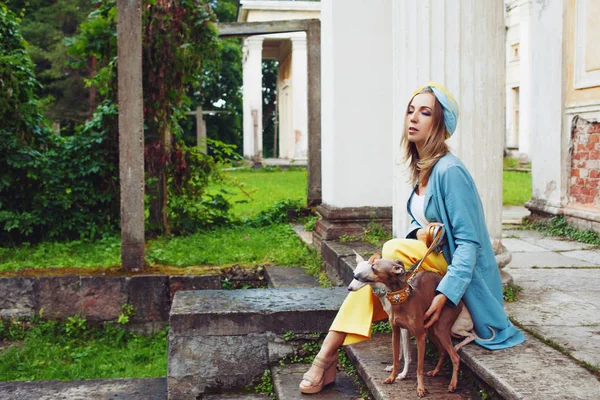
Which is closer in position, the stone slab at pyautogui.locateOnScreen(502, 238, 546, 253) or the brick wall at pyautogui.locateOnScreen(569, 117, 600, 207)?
the stone slab at pyautogui.locateOnScreen(502, 238, 546, 253)

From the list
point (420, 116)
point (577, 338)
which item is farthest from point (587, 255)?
point (420, 116)

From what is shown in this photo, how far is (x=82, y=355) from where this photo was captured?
5289mm

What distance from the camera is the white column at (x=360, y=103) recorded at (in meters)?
6.14

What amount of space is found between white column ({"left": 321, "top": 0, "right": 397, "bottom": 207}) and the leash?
3.26 metres

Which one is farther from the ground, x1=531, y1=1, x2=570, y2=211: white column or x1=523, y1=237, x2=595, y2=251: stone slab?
x1=531, y1=1, x2=570, y2=211: white column

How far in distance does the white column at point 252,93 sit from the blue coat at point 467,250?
20.2 metres

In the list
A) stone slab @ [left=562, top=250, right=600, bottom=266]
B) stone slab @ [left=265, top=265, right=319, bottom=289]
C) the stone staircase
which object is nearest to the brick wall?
stone slab @ [left=562, top=250, right=600, bottom=266]

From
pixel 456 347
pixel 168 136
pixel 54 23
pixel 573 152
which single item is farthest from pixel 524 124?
pixel 456 347

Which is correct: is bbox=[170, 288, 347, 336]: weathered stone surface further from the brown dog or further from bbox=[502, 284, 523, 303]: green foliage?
the brown dog

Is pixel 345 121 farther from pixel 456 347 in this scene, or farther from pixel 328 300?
pixel 456 347

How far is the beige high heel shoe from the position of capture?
332cm

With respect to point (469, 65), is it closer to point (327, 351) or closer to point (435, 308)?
point (435, 308)

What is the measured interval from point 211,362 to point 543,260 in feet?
9.37

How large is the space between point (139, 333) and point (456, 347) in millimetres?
3576
